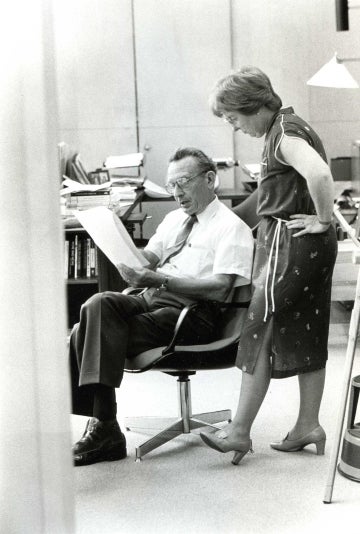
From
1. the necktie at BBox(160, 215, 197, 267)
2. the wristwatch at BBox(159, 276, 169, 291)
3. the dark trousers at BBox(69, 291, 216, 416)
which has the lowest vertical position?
the dark trousers at BBox(69, 291, 216, 416)

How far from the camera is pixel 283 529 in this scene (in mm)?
2801

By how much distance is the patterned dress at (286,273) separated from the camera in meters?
3.19

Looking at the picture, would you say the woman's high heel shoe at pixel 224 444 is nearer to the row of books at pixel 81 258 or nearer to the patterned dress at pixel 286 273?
the patterned dress at pixel 286 273

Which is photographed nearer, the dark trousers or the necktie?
the dark trousers

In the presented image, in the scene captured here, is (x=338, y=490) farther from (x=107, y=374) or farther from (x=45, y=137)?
(x=45, y=137)

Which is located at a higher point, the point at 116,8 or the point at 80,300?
the point at 116,8

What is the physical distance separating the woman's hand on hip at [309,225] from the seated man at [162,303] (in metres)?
0.31

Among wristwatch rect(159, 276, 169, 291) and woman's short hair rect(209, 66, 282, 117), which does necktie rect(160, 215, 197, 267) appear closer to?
wristwatch rect(159, 276, 169, 291)

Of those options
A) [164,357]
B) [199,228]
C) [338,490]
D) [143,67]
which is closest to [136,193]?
[143,67]

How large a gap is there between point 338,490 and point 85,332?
1063mm

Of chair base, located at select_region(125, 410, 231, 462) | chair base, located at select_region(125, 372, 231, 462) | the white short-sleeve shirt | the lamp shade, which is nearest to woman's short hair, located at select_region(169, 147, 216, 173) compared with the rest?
the white short-sleeve shirt

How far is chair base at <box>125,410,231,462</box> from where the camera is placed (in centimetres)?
346

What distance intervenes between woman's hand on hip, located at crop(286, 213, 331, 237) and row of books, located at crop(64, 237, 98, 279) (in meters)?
1.87

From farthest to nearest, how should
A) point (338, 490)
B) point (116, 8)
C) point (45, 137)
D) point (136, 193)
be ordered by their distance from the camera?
point (116, 8) → point (136, 193) → point (338, 490) → point (45, 137)
